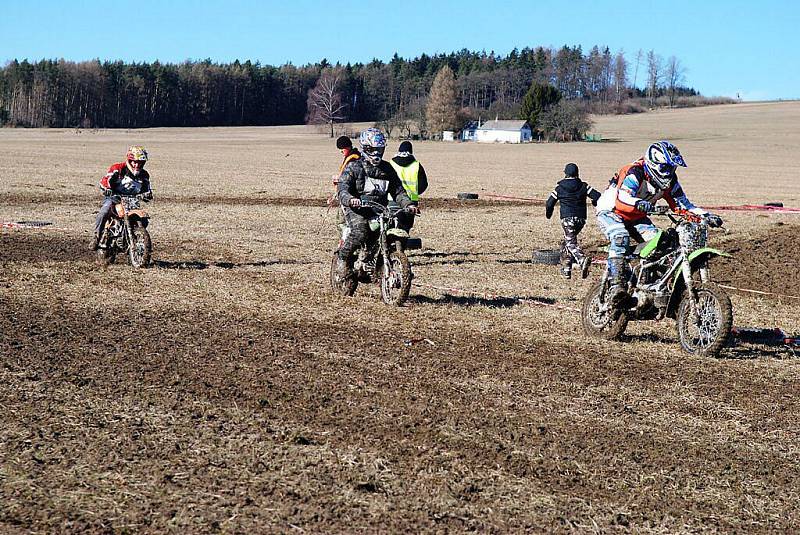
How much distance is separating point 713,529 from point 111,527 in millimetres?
3262

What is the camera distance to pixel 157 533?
478 centimetres

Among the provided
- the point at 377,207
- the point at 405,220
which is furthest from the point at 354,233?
the point at 405,220

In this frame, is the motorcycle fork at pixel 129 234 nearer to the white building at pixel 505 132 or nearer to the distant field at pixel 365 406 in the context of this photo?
the distant field at pixel 365 406

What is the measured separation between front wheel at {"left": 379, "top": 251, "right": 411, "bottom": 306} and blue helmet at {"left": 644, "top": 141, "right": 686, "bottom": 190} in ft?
10.2

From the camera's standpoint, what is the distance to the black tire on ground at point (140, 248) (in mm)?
13812

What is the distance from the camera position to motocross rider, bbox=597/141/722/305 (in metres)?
9.36

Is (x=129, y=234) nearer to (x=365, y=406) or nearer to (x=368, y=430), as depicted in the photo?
(x=365, y=406)

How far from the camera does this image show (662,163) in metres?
9.33

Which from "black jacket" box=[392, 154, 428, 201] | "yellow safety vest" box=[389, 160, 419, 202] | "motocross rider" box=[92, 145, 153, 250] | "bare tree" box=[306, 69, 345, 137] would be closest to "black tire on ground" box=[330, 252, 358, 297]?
"yellow safety vest" box=[389, 160, 419, 202]

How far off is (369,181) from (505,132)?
322 feet

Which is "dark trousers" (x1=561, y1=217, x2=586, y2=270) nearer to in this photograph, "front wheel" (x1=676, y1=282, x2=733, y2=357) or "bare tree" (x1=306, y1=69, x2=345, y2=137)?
"front wheel" (x1=676, y1=282, x2=733, y2=357)

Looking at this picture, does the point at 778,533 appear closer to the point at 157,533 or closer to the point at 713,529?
the point at 713,529

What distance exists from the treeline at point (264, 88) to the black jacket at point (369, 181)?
4125 inches

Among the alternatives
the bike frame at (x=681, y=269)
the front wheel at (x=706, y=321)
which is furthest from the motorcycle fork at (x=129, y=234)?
the front wheel at (x=706, y=321)
